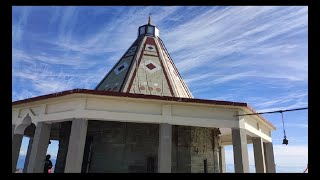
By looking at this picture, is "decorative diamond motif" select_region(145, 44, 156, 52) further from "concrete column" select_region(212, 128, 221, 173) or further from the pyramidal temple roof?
"concrete column" select_region(212, 128, 221, 173)

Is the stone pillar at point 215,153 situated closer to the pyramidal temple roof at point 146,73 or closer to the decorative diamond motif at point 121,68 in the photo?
the pyramidal temple roof at point 146,73

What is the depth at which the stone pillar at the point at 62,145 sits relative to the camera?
43.2ft

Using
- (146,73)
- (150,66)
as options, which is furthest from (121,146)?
(150,66)

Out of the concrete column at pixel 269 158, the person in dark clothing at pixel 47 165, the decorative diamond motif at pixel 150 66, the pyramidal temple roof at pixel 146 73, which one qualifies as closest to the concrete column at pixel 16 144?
the person in dark clothing at pixel 47 165

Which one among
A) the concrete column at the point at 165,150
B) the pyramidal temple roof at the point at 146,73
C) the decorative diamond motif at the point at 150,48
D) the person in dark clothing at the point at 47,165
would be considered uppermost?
the decorative diamond motif at the point at 150,48

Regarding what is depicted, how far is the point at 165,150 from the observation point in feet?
33.4

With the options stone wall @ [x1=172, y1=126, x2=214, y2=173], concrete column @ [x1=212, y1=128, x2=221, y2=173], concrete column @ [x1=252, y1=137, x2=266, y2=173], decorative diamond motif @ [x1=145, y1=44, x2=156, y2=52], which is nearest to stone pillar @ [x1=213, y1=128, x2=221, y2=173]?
concrete column @ [x1=212, y1=128, x2=221, y2=173]

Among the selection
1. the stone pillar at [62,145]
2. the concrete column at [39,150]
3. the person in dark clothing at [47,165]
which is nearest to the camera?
the concrete column at [39,150]

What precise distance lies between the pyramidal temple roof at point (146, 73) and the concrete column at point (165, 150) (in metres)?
4.47

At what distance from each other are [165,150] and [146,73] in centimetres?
672

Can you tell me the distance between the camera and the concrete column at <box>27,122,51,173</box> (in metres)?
10.7

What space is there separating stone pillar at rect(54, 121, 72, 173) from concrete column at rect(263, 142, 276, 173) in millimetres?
10480
